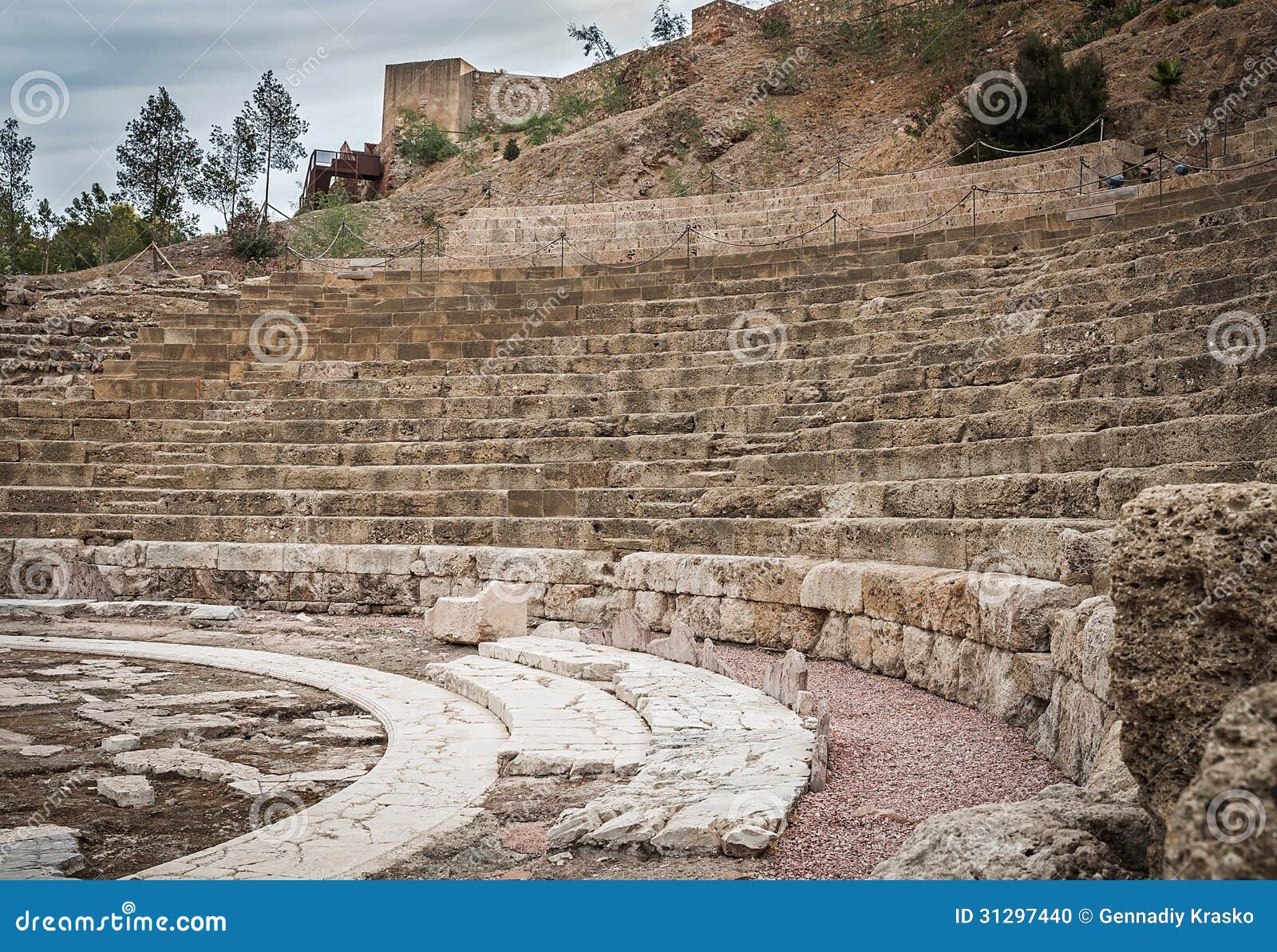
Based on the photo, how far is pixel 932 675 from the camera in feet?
19.4

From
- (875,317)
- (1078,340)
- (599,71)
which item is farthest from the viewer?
(599,71)

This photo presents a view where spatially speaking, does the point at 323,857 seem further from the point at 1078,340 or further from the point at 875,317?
the point at 875,317

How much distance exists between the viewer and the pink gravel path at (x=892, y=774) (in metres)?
3.26

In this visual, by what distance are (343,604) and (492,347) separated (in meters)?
4.20

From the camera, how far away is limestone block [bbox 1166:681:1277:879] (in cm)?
152

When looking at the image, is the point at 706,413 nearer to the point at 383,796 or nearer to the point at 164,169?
the point at 383,796

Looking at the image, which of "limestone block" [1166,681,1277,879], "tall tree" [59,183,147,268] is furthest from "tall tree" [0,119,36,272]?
"limestone block" [1166,681,1277,879]

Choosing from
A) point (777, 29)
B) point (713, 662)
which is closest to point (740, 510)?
point (713, 662)

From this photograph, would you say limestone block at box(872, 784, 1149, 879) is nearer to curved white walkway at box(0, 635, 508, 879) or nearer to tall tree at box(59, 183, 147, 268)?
curved white walkway at box(0, 635, 508, 879)

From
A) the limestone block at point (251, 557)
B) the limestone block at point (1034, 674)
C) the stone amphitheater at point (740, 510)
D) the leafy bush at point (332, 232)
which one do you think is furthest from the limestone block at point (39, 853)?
the leafy bush at point (332, 232)

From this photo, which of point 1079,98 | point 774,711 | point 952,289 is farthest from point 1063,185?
point 774,711

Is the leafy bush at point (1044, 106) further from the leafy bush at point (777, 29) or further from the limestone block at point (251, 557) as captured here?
the limestone block at point (251, 557)

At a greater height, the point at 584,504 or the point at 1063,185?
the point at 1063,185

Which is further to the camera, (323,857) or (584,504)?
(584,504)
